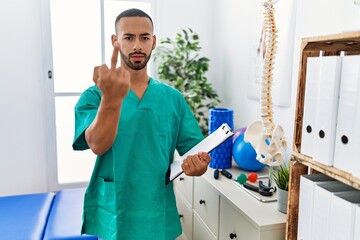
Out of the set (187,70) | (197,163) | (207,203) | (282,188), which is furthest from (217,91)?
(197,163)

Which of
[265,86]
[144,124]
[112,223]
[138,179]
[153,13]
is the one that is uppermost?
[153,13]

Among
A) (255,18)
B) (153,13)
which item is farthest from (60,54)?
(255,18)

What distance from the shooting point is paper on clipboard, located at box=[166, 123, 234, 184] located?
1.07 meters

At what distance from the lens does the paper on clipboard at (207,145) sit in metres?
1.07

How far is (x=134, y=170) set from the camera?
3.74ft

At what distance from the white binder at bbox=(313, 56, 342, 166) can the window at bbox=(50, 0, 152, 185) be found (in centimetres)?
200

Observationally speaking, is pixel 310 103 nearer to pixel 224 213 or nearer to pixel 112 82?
pixel 112 82

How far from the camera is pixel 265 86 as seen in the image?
3.98 feet

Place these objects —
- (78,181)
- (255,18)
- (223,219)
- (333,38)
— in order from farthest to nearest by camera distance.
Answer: (78,181)
(255,18)
(223,219)
(333,38)

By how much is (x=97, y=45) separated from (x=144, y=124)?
5.56ft

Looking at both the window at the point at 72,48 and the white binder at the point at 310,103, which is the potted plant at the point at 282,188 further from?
the window at the point at 72,48

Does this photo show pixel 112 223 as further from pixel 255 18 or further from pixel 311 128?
pixel 255 18

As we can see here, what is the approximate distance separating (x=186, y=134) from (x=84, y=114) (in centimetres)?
41

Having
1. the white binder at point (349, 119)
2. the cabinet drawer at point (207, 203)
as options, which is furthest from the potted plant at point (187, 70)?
the white binder at point (349, 119)
